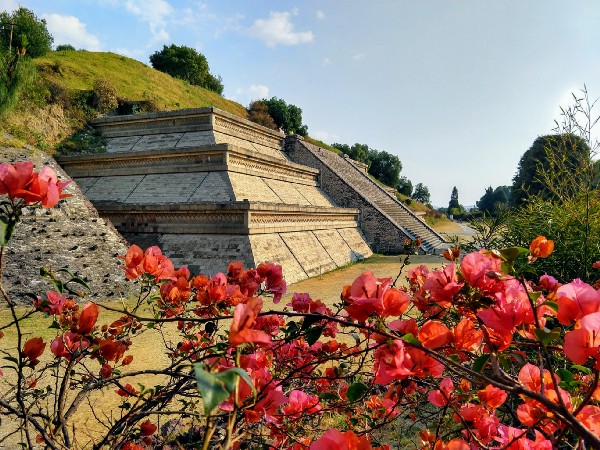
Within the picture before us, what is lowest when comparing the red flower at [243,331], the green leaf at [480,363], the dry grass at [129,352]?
the dry grass at [129,352]

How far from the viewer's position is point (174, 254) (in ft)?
31.3

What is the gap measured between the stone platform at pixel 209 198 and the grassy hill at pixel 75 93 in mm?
1254

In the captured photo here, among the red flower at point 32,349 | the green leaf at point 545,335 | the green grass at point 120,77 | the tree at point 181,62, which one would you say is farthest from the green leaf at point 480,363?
the tree at point 181,62

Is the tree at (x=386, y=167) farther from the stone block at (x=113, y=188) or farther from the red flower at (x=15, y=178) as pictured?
the red flower at (x=15, y=178)

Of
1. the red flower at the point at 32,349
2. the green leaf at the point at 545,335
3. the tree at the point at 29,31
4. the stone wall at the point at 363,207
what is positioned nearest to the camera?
the green leaf at the point at 545,335

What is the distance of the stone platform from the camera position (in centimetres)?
943

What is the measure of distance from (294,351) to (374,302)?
4.09ft

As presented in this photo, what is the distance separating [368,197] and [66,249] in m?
13.0

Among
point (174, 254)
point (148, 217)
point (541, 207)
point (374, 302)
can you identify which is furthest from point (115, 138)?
point (374, 302)

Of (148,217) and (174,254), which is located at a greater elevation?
(148,217)

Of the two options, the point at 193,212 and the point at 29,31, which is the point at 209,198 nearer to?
the point at 193,212

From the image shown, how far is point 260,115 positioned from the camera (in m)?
30.0

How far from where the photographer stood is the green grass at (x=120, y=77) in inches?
671

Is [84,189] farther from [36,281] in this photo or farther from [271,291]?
[271,291]
